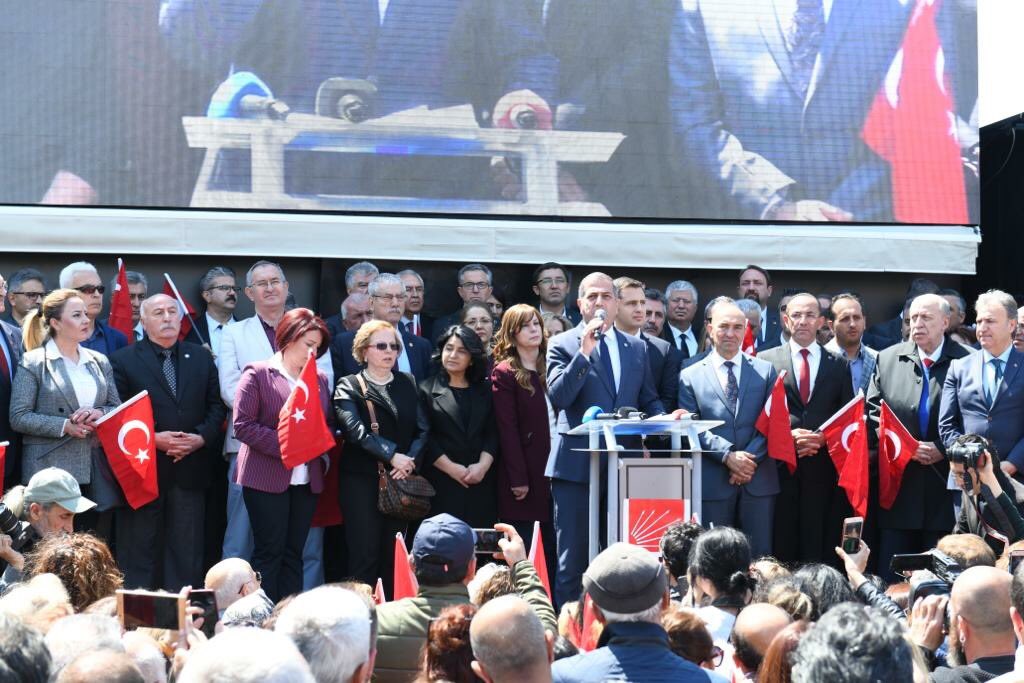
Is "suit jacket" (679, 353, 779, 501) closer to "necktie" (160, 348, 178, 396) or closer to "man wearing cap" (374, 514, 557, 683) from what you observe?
"necktie" (160, 348, 178, 396)

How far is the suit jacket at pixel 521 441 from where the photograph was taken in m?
7.75

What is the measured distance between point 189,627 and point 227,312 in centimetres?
586

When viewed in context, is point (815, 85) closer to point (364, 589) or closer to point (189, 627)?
point (364, 589)

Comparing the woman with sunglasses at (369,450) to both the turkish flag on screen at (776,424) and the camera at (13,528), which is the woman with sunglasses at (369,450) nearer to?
the turkish flag on screen at (776,424)

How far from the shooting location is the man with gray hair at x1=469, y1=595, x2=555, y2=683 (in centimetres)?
331

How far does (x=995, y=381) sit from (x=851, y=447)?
91 cm

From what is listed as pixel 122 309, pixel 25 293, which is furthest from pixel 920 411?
pixel 25 293

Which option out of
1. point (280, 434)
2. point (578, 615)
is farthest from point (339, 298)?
point (578, 615)

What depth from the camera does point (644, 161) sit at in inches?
435

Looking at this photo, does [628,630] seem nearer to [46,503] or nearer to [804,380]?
[46,503]

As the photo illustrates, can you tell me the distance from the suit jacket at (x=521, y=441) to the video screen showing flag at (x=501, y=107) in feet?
10.6

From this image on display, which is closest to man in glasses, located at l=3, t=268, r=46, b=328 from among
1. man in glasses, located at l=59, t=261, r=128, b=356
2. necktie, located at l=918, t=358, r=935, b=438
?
man in glasses, located at l=59, t=261, r=128, b=356

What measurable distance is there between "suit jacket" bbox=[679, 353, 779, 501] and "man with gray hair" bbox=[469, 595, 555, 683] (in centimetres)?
425

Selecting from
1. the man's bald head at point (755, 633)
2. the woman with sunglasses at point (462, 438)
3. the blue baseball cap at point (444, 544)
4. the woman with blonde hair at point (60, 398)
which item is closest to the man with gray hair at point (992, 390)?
the woman with sunglasses at point (462, 438)
